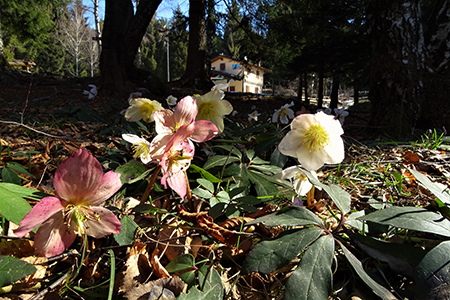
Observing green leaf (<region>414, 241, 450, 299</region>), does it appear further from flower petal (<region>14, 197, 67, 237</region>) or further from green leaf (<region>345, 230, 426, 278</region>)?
flower petal (<region>14, 197, 67, 237</region>)

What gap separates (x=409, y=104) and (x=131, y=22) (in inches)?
229

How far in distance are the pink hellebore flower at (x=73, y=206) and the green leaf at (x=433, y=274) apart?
678 millimetres

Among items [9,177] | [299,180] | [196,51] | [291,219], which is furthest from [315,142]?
[196,51]

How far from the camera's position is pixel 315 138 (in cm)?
82

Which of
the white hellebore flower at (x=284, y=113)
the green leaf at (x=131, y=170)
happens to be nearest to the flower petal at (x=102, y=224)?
the green leaf at (x=131, y=170)

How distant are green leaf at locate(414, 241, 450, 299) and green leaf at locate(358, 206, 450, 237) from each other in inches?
2.5

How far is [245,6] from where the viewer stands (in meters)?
6.97

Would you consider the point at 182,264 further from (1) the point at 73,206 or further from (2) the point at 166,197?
(2) the point at 166,197

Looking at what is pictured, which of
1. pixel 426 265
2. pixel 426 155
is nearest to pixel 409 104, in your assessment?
pixel 426 155

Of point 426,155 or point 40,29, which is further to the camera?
point 40,29

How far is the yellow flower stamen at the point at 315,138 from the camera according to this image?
817 millimetres

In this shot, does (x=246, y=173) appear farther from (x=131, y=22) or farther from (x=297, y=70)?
(x=297, y=70)

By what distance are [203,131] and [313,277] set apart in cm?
45

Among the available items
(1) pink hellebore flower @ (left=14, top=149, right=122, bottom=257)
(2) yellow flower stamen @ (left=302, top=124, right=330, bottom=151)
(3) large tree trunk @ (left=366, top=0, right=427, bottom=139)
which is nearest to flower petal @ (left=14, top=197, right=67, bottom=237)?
(1) pink hellebore flower @ (left=14, top=149, right=122, bottom=257)
